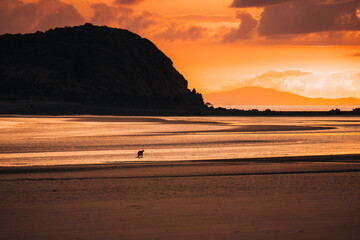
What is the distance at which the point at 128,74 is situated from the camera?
17838 cm

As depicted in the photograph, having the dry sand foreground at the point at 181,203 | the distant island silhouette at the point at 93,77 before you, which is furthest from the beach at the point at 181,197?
the distant island silhouette at the point at 93,77

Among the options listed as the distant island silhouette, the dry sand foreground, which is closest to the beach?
the dry sand foreground

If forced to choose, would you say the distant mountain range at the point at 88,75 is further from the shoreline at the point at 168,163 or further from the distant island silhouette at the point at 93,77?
the shoreline at the point at 168,163

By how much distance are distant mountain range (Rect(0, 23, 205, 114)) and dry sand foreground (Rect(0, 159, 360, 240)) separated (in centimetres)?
10132

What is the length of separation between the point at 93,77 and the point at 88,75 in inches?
81.6

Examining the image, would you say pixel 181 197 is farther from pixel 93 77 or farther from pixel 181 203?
pixel 93 77

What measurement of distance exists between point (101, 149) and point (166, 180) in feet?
44.8

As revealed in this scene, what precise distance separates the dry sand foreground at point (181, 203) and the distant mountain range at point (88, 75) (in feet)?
332

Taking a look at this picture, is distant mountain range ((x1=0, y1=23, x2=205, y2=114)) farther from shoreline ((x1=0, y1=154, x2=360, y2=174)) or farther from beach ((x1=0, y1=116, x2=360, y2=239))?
beach ((x1=0, y1=116, x2=360, y2=239))

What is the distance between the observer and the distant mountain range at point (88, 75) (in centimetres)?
14388

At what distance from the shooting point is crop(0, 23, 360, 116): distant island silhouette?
13775cm

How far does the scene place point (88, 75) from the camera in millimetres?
166000

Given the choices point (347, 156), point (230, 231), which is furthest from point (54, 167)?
point (347, 156)

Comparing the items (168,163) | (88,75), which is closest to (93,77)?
(88,75)
